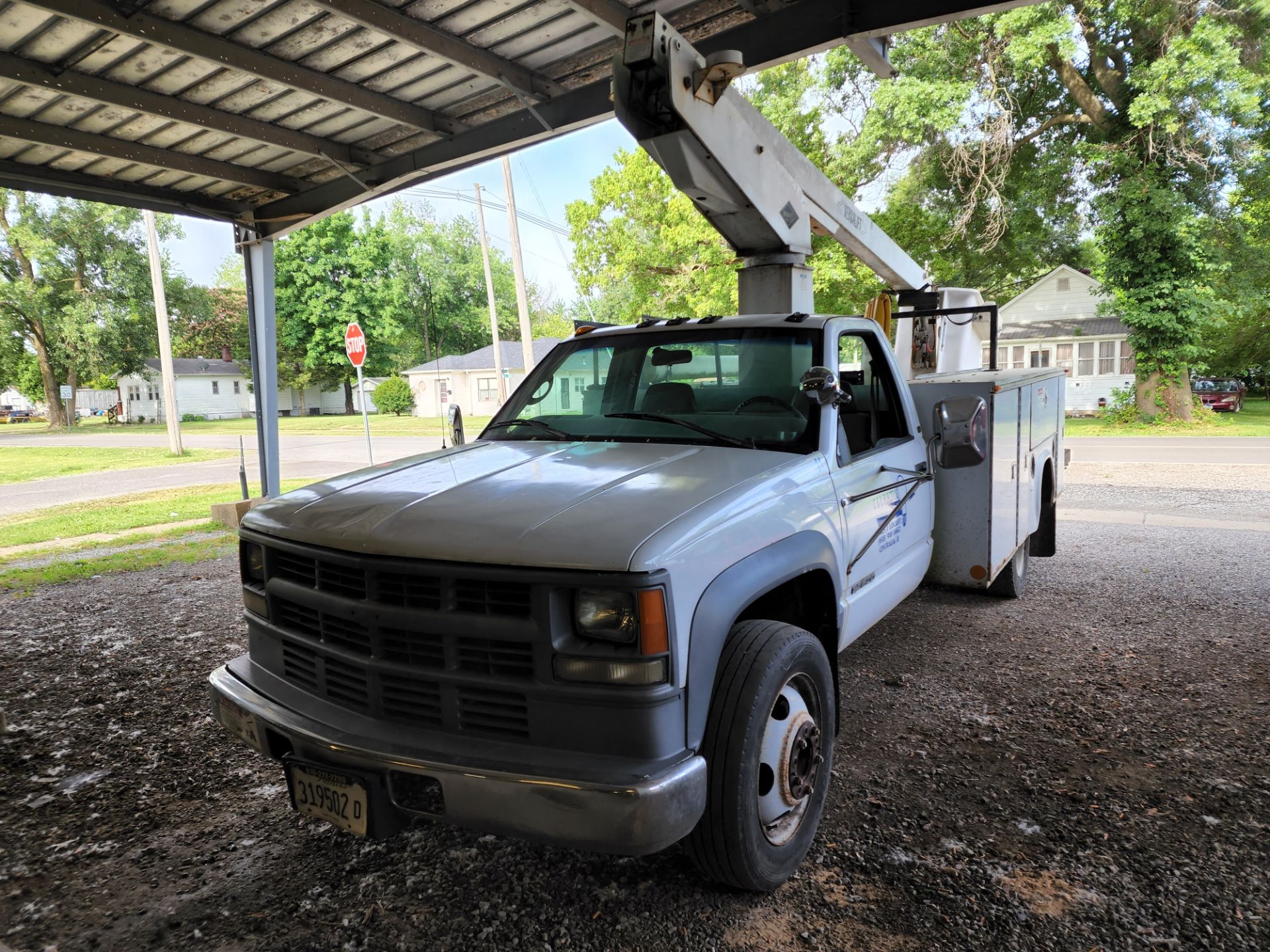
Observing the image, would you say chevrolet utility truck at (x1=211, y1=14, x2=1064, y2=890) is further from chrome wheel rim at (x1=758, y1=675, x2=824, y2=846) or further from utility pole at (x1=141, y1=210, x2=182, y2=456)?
utility pole at (x1=141, y1=210, x2=182, y2=456)

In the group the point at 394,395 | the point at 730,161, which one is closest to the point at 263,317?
the point at 730,161

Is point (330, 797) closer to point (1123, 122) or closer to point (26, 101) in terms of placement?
point (26, 101)

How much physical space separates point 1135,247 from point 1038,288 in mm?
15825

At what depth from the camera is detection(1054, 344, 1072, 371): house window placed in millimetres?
33375

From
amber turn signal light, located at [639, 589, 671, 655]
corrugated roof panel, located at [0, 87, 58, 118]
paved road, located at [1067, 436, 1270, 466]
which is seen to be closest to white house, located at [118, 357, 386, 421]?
paved road, located at [1067, 436, 1270, 466]

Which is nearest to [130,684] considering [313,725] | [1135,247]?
[313,725]

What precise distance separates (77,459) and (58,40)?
73.9 feet

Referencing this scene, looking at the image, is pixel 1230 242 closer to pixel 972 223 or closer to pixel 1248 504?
pixel 972 223

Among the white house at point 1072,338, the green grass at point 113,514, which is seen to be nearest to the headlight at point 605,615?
the green grass at point 113,514

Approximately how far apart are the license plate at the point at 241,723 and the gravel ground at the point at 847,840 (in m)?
0.56

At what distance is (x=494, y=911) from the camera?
8.79 feet

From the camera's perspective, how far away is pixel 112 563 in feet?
28.6

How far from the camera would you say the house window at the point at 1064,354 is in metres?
33.4

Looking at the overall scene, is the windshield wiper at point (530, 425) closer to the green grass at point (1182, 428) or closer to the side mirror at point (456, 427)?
the side mirror at point (456, 427)
